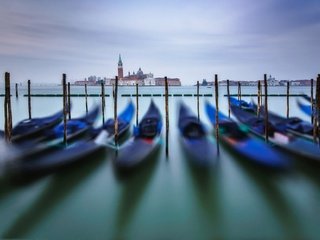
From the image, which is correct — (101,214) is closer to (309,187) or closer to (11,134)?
(309,187)

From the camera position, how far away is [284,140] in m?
7.15

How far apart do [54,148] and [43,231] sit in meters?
3.75

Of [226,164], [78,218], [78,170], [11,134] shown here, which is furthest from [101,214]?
[11,134]

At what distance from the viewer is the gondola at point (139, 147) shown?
5.02 m

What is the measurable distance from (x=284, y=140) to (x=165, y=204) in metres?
3.70

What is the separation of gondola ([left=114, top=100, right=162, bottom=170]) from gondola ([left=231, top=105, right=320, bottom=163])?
2.95 metres

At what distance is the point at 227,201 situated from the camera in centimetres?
500

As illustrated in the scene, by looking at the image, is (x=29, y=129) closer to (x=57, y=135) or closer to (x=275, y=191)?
(x=57, y=135)

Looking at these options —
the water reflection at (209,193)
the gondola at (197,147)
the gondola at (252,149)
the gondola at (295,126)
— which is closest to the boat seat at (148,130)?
the gondola at (197,147)

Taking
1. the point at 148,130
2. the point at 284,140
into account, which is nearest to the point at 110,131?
the point at 148,130

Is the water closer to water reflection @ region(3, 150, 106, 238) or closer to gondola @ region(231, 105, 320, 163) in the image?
water reflection @ region(3, 150, 106, 238)

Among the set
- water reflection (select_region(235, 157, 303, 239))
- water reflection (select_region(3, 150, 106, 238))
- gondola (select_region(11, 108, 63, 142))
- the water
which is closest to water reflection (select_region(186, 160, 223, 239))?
the water

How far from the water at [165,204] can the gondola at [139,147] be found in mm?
249

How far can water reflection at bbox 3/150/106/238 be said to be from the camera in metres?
4.05
